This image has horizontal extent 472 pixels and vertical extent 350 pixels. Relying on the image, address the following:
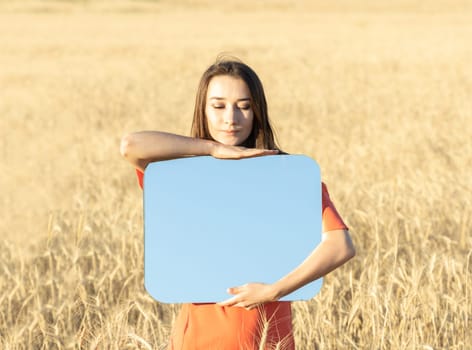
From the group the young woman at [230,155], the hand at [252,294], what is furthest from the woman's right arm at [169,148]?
the hand at [252,294]

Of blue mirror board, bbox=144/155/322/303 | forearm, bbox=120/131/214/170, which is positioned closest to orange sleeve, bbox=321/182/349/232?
blue mirror board, bbox=144/155/322/303

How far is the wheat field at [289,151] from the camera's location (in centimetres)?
255

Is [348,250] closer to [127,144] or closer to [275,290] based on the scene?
[275,290]

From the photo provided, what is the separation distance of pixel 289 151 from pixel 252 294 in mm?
5430

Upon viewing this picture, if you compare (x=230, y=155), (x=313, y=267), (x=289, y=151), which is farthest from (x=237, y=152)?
(x=289, y=151)

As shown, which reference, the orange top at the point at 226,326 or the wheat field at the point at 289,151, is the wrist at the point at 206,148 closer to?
the orange top at the point at 226,326

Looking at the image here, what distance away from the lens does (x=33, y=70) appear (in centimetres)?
1644

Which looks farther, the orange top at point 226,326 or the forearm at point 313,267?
the orange top at point 226,326

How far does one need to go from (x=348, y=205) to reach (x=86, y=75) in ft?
36.2

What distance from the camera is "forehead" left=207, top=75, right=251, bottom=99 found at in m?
1.61

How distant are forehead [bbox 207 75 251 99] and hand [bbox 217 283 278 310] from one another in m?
0.41

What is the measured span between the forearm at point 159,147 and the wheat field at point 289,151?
19.7 inches

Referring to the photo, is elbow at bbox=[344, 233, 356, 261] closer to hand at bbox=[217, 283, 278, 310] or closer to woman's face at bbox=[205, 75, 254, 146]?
hand at bbox=[217, 283, 278, 310]

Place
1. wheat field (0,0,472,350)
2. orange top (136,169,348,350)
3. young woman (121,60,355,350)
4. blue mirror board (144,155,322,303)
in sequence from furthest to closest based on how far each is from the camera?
1. wheat field (0,0,472,350)
2. orange top (136,169,348,350)
3. young woman (121,60,355,350)
4. blue mirror board (144,155,322,303)
